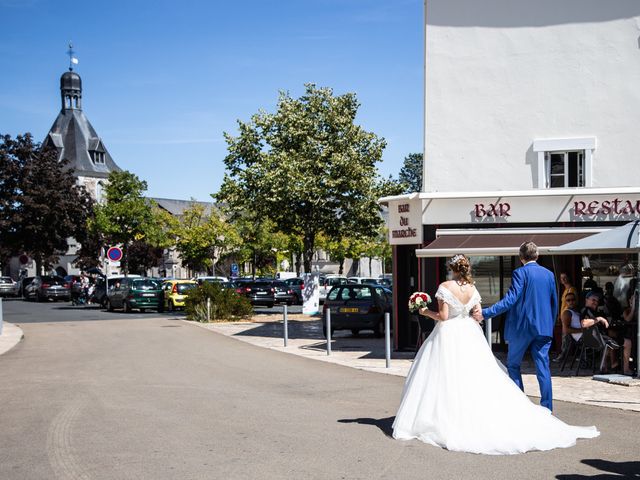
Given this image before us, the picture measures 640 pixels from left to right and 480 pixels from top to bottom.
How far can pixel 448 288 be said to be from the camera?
27.9 feet

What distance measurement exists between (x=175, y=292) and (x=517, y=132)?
22816 millimetres

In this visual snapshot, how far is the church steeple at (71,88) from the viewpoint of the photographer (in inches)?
4424

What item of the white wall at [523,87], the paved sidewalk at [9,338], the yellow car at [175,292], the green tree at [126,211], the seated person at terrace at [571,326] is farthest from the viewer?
the green tree at [126,211]

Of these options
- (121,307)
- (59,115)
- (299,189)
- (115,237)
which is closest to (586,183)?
(299,189)

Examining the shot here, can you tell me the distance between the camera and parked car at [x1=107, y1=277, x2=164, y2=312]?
3747 centimetres

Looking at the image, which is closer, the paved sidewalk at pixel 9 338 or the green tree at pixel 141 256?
the paved sidewalk at pixel 9 338

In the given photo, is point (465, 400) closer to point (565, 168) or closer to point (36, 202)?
point (565, 168)

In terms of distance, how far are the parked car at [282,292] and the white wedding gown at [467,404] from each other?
3608cm

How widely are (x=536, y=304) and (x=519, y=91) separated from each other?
11.2 meters

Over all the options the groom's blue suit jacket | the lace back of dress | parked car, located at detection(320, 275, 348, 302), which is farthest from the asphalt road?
parked car, located at detection(320, 275, 348, 302)

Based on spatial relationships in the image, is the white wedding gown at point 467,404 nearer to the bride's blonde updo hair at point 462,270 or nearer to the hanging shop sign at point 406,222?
the bride's blonde updo hair at point 462,270

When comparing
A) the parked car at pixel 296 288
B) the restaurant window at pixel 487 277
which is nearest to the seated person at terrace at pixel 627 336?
the restaurant window at pixel 487 277

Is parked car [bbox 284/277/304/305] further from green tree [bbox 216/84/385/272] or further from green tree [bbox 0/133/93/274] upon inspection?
green tree [bbox 0/133/93/274]

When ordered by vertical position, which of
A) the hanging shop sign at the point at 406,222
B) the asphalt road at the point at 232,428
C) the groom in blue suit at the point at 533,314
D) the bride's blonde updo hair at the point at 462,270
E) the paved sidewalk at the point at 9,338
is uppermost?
the hanging shop sign at the point at 406,222
